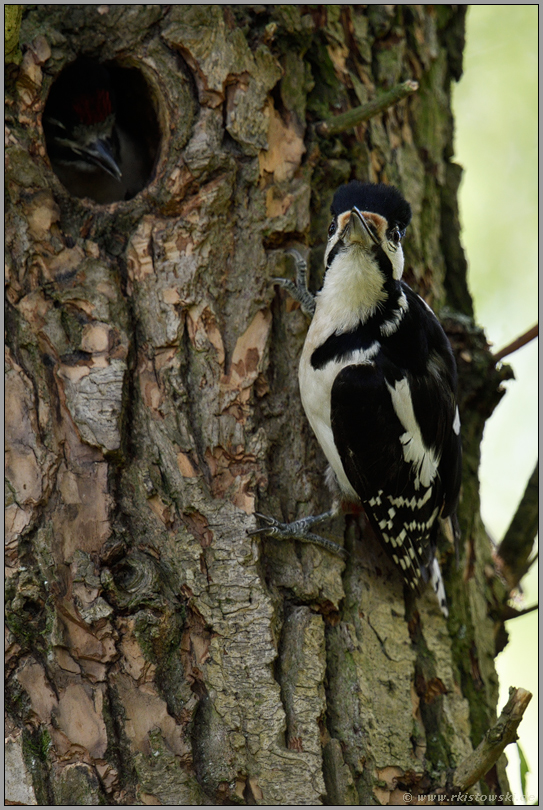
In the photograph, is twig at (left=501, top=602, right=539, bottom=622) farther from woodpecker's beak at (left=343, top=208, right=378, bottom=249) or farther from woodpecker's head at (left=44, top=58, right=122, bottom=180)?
woodpecker's head at (left=44, top=58, right=122, bottom=180)

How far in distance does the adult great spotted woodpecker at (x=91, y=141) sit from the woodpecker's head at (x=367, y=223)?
107 centimetres

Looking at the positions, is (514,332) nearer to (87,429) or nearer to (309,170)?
(309,170)

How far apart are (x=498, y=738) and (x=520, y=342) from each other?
1.60 m

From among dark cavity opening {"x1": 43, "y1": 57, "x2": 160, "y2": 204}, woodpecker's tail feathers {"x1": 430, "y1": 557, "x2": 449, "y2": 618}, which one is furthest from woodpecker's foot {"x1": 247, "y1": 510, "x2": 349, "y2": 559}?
dark cavity opening {"x1": 43, "y1": 57, "x2": 160, "y2": 204}

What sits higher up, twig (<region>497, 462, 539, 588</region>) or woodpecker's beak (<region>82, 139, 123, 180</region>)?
woodpecker's beak (<region>82, 139, 123, 180</region>)

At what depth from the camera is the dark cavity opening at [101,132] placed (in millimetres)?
2908

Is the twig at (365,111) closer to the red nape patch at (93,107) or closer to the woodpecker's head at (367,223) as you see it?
the woodpecker's head at (367,223)

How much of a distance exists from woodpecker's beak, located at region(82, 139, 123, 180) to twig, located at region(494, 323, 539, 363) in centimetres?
173

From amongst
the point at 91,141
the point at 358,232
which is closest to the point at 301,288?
the point at 358,232

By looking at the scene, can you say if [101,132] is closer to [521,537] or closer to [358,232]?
[358,232]

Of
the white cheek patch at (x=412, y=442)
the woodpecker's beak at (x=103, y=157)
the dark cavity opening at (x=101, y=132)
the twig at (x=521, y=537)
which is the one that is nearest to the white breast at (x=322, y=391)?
the white cheek patch at (x=412, y=442)

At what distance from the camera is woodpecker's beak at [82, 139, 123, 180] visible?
2960 mm

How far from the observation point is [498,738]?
5.64 ft

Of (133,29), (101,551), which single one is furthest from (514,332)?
(101,551)
